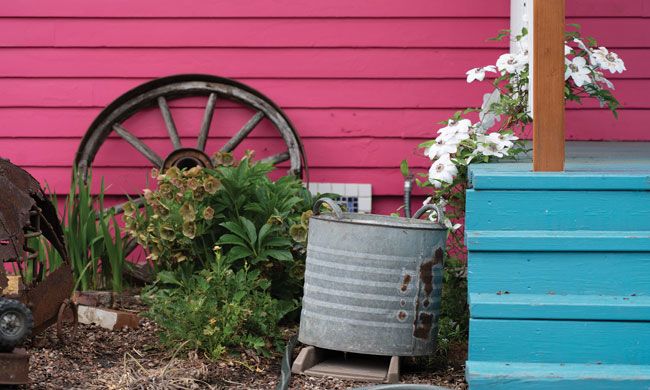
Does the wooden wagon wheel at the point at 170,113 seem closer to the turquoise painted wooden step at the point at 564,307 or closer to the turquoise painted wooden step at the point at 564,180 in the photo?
the turquoise painted wooden step at the point at 564,180

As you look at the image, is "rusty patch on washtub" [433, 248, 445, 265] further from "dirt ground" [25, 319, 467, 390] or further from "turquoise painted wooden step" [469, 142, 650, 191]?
"dirt ground" [25, 319, 467, 390]

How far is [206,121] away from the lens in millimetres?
5652

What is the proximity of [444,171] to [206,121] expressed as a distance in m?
1.91

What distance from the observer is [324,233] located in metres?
3.83

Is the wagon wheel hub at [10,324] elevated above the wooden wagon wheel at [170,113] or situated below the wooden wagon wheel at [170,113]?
below

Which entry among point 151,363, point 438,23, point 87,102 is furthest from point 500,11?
point 151,363

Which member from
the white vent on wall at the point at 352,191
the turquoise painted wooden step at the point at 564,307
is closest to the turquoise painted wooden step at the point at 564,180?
the turquoise painted wooden step at the point at 564,307

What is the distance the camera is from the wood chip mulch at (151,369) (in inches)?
143

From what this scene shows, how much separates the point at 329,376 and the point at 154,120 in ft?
8.33

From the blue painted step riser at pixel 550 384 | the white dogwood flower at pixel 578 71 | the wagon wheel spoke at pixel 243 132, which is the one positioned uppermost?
the white dogwood flower at pixel 578 71

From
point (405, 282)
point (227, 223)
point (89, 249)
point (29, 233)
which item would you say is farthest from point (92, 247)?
point (405, 282)

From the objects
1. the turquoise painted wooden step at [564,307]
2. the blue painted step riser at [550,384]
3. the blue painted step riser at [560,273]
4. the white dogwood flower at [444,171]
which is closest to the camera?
the blue painted step riser at [550,384]

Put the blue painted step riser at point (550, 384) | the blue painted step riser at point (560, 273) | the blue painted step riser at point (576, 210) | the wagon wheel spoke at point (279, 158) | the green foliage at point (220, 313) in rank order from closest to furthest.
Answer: the blue painted step riser at point (550, 384)
the blue painted step riser at point (560, 273)
the blue painted step riser at point (576, 210)
the green foliage at point (220, 313)
the wagon wheel spoke at point (279, 158)

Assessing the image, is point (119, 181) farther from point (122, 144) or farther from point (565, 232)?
point (565, 232)
